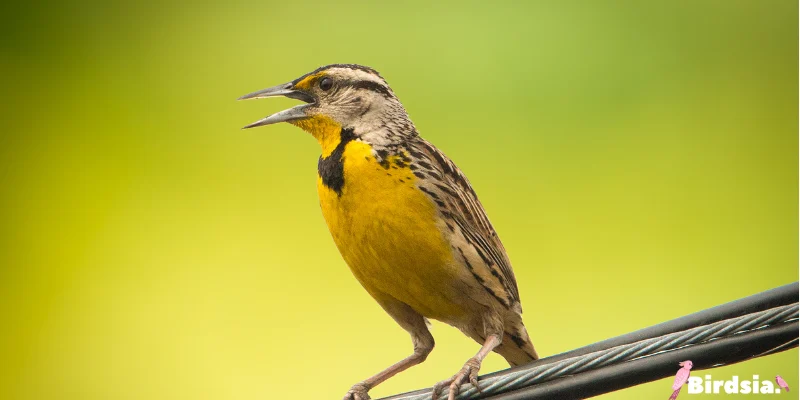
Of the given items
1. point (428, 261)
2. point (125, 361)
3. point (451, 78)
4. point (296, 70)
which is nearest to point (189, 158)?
point (296, 70)

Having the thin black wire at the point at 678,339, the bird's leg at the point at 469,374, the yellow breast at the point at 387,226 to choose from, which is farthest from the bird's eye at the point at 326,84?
the thin black wire at the point at 678,339

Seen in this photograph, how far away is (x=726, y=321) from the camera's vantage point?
1724 mm

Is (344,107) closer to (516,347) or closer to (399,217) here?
(399,217)

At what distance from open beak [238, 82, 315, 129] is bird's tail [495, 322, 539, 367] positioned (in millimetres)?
846

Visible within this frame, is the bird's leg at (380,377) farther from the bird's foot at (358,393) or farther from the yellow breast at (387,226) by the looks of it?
the yellow breast at (387,226)

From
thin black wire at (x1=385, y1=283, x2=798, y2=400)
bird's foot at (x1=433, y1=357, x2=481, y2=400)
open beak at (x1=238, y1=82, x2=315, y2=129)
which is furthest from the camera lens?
open beak at (x1=238, y1=82, x2=315, y2=129)

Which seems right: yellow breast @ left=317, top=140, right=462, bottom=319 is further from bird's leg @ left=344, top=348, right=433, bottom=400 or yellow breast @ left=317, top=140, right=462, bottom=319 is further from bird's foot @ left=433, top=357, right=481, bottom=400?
bird's leg @ left=344, top=348, right=433, bottom=400

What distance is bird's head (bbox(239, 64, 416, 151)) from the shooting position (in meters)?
2.53

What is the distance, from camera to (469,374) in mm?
2354

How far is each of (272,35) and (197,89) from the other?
0.47 metres

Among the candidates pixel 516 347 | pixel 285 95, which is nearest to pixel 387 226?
pixel 285 95

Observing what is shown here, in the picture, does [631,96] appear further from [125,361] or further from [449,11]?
[125,361]

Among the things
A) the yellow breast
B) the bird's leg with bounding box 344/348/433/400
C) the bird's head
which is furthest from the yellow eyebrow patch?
the bird's leg with bounding box 344/348/433/400

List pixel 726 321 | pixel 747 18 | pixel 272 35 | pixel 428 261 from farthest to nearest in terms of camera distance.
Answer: pixel 272 35
pixel 747 18
pixel 428 261
pixel 726 321
